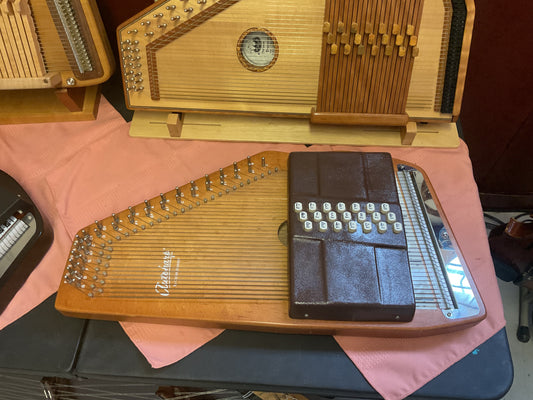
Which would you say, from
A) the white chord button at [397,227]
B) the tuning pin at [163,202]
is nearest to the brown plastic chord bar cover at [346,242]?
the white chord button at [397,227]

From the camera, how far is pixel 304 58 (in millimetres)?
1222

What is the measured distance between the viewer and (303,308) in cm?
92

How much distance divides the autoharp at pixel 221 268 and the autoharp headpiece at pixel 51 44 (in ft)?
1.51

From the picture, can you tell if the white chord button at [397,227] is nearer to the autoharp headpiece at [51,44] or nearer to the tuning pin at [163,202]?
the tuning pin at [163,202]

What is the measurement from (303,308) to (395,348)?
25 centimetres

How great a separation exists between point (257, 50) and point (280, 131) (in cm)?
24

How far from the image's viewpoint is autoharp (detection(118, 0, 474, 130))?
1157 millimetres

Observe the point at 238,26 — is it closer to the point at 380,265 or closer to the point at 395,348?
the point at 380,265

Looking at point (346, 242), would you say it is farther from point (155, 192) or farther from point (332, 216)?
point (155, 192)

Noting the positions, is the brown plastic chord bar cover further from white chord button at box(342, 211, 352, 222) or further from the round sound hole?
the round sound hole

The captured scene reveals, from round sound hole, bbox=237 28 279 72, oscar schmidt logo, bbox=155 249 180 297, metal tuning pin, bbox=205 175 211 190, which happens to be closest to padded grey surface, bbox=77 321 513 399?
oscar schmidt logo, bbox=155 249 180 297

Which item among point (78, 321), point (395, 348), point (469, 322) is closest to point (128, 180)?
point (78, 321)

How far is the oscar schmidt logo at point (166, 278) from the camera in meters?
0.99

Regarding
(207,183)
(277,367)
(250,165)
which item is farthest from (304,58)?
(277,367)
